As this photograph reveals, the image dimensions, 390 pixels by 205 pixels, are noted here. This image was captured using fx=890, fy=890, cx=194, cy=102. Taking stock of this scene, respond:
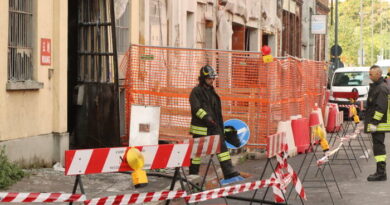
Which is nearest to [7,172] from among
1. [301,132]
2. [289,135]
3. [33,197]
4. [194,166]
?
[194,166]

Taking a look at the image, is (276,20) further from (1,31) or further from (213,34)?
(1,31)

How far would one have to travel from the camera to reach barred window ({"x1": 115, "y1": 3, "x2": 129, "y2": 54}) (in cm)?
1738

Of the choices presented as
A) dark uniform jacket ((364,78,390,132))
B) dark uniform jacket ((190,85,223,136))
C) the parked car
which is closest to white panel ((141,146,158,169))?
dark uniform jacket ((190,85,223,136))

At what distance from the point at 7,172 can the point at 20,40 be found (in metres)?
2.47

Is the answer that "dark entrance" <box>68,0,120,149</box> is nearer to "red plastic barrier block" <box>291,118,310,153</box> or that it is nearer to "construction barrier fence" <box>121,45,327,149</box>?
"construction barrier fence" <box>121,45,327,149</box>

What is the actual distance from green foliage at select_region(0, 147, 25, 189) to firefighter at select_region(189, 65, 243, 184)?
2562 millimetres

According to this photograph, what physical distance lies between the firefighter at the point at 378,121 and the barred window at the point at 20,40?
5409 mm

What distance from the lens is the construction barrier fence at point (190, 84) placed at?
16328 millimetres

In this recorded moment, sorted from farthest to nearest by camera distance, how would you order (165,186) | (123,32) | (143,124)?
(123,32) < (143,124) < (165,186)

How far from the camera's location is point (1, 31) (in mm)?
12656

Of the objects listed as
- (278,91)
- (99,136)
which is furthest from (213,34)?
(99,136)

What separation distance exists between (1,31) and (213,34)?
45.3ft

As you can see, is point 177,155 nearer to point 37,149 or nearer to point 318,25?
point 37,149

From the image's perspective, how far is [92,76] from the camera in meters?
15.6
